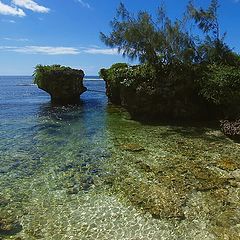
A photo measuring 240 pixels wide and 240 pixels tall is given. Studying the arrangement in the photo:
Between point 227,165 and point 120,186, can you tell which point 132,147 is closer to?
point 227,165

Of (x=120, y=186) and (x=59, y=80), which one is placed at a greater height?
(x=59, y=80)

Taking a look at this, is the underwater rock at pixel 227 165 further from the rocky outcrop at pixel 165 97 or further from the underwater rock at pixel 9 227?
the rocky outcrop at pixel 165 97

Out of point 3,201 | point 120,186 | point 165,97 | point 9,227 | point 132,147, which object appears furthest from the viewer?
point 165,97

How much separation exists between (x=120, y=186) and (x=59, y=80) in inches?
1336

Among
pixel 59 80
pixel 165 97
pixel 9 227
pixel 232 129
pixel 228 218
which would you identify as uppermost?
pixel 59 80

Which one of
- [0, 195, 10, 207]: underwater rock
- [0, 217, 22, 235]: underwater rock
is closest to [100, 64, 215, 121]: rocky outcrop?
[0, 195, 10, 207]: underwater rock

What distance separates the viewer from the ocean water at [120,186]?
893cm

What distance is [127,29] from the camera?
29.7 m

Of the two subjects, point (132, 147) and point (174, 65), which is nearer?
point (132, 147)

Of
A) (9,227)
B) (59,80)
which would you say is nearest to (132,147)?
(9,227)

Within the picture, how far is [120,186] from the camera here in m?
12.1

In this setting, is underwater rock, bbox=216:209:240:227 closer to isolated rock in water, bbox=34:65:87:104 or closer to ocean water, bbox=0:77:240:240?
ocean water, bbox=0:77:240:240

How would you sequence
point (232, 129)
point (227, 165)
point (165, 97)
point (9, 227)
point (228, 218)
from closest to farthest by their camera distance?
point (9, 227) → point (228, 218) → point (227, 165) → point (232, 129) → point (165, 97)

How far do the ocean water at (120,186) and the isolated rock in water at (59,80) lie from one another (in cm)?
2340
